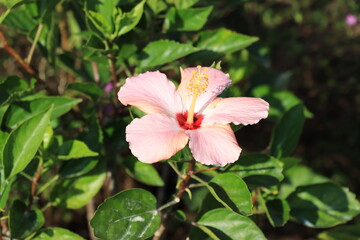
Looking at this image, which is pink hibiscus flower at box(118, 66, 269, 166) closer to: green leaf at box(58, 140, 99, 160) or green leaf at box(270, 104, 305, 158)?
green leaf at box(58, 140, 99, 160)

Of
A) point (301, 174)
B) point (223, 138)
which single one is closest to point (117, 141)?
point (223, 138)

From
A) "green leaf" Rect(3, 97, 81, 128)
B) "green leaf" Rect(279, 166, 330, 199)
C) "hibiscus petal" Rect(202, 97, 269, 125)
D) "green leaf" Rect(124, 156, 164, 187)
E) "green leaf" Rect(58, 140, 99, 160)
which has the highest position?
"hibiscus petal" Rect(202, 97, 269, 125)

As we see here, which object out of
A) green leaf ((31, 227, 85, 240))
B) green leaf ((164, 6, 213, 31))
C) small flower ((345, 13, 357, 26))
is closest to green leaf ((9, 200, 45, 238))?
green leaf ((31, 227, 85, 240))

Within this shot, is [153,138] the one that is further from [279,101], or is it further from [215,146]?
[279,101]

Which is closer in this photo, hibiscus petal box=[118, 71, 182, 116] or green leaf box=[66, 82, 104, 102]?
hibiscus petal box=[118, 71, 182, 116]

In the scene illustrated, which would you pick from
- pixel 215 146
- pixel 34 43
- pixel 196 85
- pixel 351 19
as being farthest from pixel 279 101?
pixel 351 19

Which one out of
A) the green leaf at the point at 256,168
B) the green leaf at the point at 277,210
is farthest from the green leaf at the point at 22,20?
the green leaf at the point at 277,210

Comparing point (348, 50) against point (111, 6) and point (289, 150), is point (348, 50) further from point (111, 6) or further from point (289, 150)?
point (111, 6)
